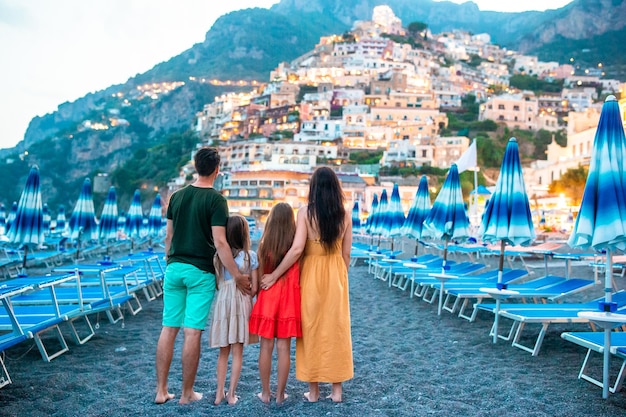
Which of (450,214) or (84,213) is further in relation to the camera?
(84,213)

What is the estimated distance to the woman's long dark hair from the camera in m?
4.02

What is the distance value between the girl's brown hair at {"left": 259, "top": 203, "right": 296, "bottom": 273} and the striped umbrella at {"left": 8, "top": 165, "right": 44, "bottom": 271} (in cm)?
796

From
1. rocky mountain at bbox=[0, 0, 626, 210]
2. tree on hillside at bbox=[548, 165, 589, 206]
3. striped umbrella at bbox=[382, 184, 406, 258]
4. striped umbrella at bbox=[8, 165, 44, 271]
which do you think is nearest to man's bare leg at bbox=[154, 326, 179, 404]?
striped umbrella at bbox=[8, 165, 44, 271]

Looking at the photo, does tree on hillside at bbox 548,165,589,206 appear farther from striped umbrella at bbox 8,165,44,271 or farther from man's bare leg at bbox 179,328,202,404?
man's bare leg at bbox 179,328,202,404

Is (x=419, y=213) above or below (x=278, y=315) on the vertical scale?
above

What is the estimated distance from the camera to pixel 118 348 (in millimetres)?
5965

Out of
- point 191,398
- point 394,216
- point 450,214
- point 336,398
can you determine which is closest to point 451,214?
point 450,214

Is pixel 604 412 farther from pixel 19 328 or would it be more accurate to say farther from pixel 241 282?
pixel 19 328

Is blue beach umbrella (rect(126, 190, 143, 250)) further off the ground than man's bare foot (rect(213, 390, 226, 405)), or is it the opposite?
blue beach umbrella (rect(126, 190, 143, 250))

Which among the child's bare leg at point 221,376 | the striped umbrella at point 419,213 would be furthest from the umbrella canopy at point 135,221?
the child's bare leg at point 221,376

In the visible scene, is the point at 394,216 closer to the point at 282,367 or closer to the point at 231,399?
the point at 282,367

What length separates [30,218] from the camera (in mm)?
10516

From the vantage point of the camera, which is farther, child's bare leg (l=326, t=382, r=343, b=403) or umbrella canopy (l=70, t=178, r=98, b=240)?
umbrella canopy (l=70, t=178, r=98, b=240)

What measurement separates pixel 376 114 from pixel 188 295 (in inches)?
3018
